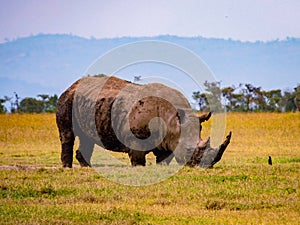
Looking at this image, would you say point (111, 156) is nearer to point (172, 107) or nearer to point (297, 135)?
point (172, 107)

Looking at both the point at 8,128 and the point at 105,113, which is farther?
the point at 8,128

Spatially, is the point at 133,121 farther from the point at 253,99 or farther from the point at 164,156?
the point at 253,99

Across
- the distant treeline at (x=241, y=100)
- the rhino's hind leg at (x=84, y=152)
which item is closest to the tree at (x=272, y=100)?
the distant treeline at (x=241, y=100)

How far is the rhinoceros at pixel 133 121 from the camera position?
17.7 meters

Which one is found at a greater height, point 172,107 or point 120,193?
point 172,107

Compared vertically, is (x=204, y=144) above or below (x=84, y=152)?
above

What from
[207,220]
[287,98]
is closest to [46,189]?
[207,220]

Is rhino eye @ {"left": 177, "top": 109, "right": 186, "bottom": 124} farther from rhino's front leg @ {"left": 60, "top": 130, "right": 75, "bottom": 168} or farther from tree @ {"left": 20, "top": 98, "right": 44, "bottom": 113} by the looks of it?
tree @ {"left": 20, "top": 98, "right": 44, "bottom": 113}

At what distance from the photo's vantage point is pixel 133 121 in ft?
60.8

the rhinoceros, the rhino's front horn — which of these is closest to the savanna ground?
the rhino's front horn

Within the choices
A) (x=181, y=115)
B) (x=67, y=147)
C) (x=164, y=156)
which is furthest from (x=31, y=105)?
(x=181, y=115)

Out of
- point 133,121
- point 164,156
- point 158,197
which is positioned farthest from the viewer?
point 164,156

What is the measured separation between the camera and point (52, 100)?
80438 mm

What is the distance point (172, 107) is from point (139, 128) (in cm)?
103
